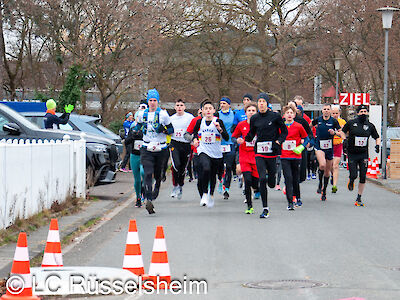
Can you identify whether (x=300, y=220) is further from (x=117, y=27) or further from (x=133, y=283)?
(x=117, y=27)

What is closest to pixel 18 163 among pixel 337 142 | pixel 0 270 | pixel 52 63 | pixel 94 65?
pixel 0 270

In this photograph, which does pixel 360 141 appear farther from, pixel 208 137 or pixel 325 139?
pixel 208 137

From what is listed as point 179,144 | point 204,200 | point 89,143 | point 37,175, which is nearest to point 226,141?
point 179,144

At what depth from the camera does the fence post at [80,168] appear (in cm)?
1580

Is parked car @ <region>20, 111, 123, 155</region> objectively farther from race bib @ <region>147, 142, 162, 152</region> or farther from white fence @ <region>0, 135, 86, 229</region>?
race bib @ <region>147, 142, 162, 152</region>

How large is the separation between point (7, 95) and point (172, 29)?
1102cm

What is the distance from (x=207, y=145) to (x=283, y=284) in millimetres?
7217

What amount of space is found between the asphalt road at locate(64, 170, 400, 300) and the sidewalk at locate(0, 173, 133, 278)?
373 millimetres

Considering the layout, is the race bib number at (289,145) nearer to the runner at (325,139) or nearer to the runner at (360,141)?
the runner at (360,141)

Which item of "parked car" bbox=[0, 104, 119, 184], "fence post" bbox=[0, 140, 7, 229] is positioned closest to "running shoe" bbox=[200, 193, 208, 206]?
"parked car" bbox=[0, 104, 119, 184]

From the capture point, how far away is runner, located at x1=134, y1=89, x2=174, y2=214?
47.7 feet

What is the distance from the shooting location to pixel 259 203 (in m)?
16.4

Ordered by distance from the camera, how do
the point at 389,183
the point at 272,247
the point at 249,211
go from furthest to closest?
1. the point at 389,183
2. the point at 249,211
3. the point at 272,247

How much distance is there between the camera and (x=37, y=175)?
12859 mm
